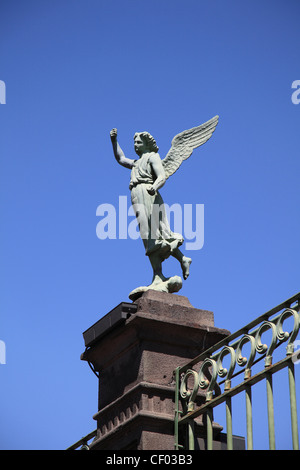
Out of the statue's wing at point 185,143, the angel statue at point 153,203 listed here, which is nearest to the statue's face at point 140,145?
the angel statue at point 153,203

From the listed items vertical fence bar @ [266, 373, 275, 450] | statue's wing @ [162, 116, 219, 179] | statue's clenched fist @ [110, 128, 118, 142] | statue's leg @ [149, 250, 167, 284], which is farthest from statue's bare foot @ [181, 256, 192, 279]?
vertical fence bar @ [266, 373, 275, 450]

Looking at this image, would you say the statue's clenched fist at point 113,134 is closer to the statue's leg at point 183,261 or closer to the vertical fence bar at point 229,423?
the statue's leg at point 183,261

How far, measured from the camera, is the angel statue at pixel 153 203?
10.2 m

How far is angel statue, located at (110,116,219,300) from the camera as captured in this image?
1021 centimetres

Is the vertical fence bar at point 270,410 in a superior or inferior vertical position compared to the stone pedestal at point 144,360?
inferior

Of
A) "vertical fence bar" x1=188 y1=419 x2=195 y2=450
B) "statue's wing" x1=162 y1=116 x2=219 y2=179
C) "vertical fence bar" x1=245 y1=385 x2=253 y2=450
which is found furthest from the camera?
"statue's wing" x1=162 y1=116 x2=219 y2=179

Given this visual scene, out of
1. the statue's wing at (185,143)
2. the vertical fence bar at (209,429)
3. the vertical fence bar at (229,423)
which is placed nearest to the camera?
the vertical fence bar at (229,423)

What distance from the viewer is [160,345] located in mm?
9320

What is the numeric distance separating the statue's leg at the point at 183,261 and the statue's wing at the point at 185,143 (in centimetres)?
118

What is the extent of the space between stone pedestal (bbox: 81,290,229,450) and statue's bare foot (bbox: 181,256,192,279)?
60 centimetres

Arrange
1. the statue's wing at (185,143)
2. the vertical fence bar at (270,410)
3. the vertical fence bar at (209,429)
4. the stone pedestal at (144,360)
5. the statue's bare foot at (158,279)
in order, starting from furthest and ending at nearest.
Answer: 1. the statue's wing at (185,143)
2. the statue's bare foot at (158,279)
3. the stone pedestal at (144,360)
4. the vertical fence bar at (209,429)
5. the vertical fence bar at (270,410)

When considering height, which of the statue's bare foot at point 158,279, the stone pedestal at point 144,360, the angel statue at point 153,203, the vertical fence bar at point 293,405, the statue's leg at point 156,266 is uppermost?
the angel statue at point 153,203

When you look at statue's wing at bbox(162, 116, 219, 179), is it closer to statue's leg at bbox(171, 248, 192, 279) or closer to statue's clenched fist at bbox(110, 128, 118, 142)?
statue's clenched fist at bbox(110, 128, 118, 142)

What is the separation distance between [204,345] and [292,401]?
222cm
